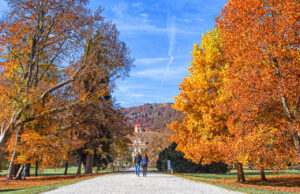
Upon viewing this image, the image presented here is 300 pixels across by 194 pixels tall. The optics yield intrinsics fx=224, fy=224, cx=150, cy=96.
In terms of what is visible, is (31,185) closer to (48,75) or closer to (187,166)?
(48,75)

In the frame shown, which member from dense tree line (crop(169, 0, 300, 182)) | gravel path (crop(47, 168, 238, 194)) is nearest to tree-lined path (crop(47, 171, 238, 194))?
gravel path (crop(47, 168, 238, 194))

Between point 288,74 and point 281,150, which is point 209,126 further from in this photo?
point 288,74

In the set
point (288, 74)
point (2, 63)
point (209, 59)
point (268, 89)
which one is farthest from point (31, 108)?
point (288, 74)

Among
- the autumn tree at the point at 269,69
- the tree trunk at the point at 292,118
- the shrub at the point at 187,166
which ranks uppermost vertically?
the autumn tree at the point at 269,69

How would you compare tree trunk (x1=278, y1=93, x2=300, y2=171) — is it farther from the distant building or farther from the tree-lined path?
the distant building

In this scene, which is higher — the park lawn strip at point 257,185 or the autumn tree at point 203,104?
the autumn tree at point 203,104

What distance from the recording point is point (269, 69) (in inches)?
383

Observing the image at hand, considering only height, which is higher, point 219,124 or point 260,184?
point 219,124

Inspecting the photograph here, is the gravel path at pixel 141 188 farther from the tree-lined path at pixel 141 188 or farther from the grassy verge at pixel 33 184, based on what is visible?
the grassy verge at pixel 33 184

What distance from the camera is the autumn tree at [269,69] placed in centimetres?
918

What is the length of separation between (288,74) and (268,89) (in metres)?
0.96

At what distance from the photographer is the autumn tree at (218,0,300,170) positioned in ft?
30.1

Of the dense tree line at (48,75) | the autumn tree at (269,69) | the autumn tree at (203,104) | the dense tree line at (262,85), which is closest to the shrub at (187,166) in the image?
the dense tree line at (48,75)

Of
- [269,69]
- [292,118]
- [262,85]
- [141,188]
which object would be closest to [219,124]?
[292,118]
